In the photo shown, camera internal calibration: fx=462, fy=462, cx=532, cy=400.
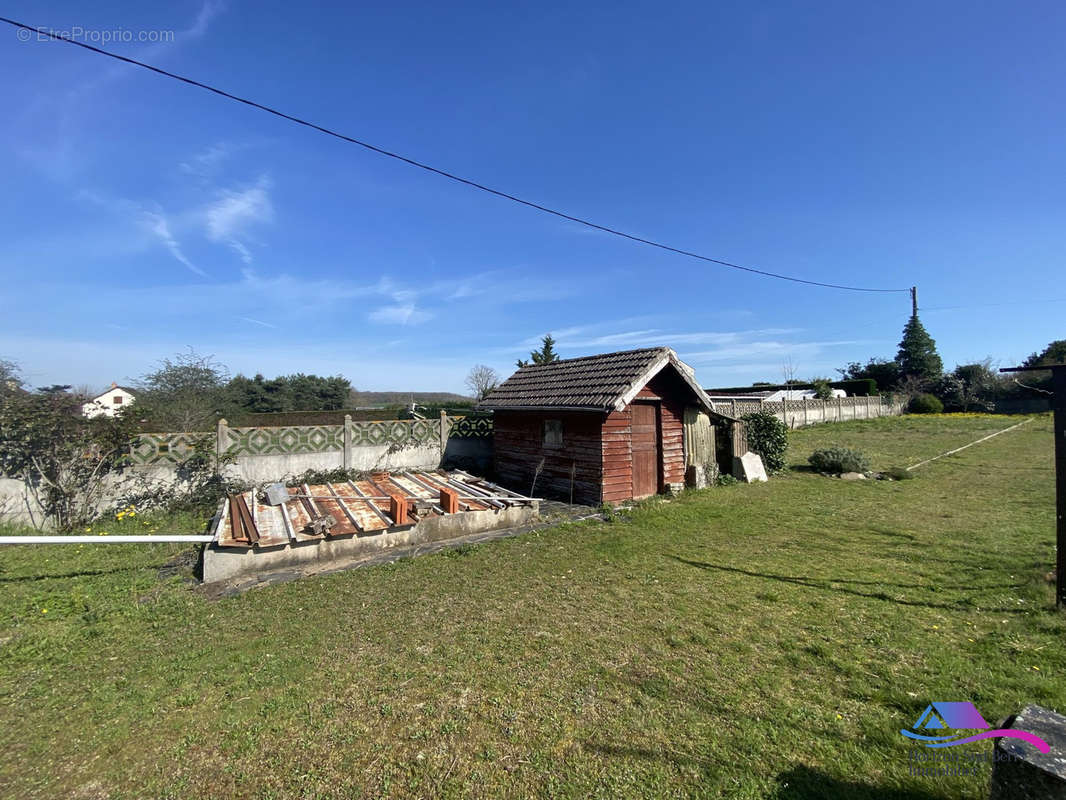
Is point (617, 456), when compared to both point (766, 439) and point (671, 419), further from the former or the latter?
point (766, 439)

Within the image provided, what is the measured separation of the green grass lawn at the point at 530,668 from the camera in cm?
302

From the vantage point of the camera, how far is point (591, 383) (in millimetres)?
11617

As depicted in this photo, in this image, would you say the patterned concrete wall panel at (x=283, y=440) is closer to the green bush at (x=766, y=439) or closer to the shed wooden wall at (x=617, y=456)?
the shed wooden wall at (x=617, y=456)

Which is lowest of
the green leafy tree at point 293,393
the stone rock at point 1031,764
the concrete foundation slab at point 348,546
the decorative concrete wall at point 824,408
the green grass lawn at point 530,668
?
the green grass lawn at point 530,668

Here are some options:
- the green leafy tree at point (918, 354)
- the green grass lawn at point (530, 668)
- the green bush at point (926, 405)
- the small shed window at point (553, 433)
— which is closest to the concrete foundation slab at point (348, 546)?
the green grass lawn at point (530, 668)

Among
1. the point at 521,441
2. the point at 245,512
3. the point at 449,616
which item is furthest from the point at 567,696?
the point at 521,441

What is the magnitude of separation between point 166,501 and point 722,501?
12782mm

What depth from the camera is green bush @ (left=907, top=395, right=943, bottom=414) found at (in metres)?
39.8

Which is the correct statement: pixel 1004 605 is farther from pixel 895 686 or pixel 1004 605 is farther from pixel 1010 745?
pixel 1010 745

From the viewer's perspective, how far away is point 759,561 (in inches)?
277

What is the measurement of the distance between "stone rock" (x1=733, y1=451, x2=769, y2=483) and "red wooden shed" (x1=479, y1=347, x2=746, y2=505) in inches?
9.7

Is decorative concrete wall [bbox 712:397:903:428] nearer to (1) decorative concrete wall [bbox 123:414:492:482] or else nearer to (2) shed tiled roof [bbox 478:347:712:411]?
(2) shed tiled roof [bbox 478:347:712:411]

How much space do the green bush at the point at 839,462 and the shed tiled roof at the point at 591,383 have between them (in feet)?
17.4

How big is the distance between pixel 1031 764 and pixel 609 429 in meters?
8.95
